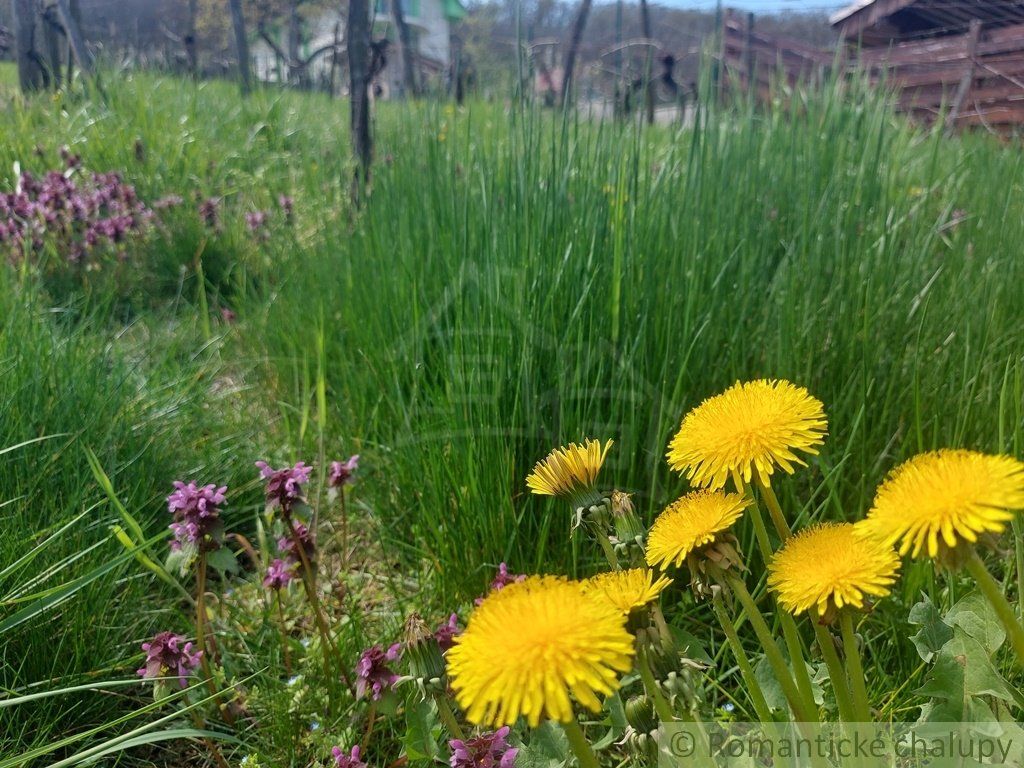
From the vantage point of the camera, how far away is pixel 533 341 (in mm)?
1354

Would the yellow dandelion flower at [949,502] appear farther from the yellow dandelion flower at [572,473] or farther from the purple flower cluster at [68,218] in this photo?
the purple flower cluster at [68,218]

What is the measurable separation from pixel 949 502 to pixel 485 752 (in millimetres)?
537

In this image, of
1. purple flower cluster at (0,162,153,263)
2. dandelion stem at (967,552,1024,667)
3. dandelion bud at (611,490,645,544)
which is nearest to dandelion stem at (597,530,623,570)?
dandelion bud at (611,490,645,544)

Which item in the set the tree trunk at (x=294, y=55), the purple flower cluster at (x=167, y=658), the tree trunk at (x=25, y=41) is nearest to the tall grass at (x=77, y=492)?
the purple flower cluster at (x=167, y=658)

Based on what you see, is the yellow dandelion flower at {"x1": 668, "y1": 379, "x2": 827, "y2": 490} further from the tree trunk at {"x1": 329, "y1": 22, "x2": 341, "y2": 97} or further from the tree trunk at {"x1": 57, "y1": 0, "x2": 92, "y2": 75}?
the tree trunk at {"x1": 57, "y1": 0, "x2": 92, "y2": 75}

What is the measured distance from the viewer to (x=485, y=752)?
0.81m

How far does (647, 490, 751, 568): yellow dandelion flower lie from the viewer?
1.94 feet

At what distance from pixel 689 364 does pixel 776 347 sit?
0.20m

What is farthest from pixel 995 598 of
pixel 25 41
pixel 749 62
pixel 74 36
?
pixel 749 62

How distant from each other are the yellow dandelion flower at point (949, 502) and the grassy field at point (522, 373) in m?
0.56

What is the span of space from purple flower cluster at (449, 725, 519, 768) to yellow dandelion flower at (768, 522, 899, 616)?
335 mm

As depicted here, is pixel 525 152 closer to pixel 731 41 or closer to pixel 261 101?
pixel 261 101

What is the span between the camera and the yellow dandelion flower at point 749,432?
62 centimetres

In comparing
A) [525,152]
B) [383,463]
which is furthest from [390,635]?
[525,152]
